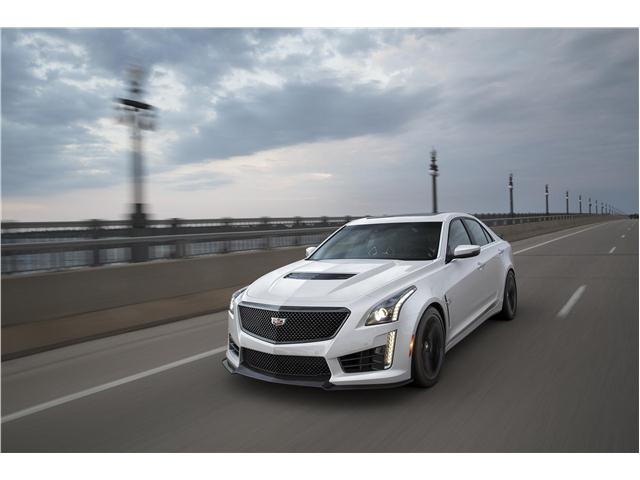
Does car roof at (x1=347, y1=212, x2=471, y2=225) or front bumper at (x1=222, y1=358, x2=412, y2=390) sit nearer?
front bumper at (x1=222, y1=358, x2=412, y2=390)

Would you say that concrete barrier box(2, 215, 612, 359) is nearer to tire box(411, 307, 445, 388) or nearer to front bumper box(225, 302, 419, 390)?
front bumper box(225, 302, 419, 390)

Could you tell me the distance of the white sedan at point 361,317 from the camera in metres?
4.21

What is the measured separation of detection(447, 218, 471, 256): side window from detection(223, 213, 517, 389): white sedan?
0.14 ft

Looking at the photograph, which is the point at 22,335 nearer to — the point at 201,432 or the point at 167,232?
the point at 201,432

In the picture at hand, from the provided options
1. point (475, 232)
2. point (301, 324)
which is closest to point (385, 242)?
point (475, 232)

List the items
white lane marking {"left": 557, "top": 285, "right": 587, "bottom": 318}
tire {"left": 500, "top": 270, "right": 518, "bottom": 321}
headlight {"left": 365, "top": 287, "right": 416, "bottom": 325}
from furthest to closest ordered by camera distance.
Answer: white lane marking {"left": 557, "top": 285, "right": 587, "bottom": 318} → tire {"left": 500, "top": 270, "right": 518, "bottom": 321} → headlight {"left": 365, "top": 287, "right": 416, "bottom": 325}

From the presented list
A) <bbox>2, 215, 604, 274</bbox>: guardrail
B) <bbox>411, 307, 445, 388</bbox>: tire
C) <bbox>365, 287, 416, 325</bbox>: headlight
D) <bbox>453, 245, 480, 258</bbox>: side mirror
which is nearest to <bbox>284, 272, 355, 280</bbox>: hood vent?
<bbox>365, 287, 416, 325</bbox>: headlight

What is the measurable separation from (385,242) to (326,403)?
7.48ft

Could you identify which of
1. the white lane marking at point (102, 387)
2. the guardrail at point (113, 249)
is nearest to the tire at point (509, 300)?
the white lane marking at point (102, 387)

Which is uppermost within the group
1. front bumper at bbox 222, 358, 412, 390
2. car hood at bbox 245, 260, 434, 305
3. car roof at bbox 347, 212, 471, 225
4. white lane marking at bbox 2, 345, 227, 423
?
car roof at bbox 347, 212, 471, 225

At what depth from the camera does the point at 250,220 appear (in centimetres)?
2573

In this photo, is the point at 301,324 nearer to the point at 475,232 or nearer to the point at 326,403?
the point at 326,403

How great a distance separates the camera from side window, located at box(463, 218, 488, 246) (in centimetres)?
684

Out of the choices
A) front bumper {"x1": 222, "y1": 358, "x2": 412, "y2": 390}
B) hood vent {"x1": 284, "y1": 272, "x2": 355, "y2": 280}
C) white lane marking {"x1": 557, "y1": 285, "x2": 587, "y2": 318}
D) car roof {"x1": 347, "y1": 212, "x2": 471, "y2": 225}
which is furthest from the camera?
white lane marking {"x1": 557, "y1": 285, "x2": 587, "y2": 318}
